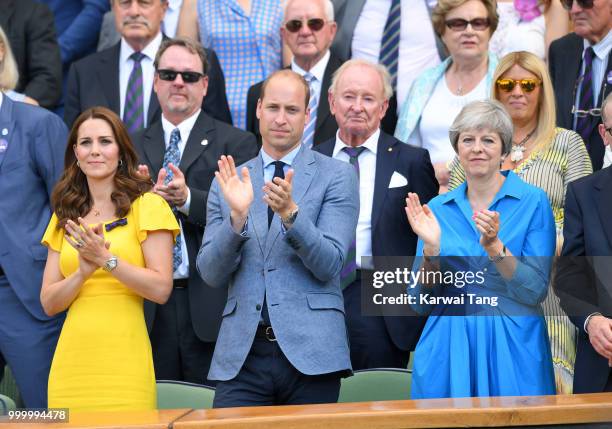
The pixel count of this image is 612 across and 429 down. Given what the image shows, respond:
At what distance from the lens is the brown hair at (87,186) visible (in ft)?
17.9

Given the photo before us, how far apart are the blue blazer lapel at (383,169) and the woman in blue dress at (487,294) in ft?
2.74

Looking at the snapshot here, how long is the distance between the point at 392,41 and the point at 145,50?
5.38ft

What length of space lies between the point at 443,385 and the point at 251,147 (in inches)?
77.8

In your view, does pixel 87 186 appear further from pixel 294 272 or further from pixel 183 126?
A: pixel 294 272

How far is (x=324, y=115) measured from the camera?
704cm

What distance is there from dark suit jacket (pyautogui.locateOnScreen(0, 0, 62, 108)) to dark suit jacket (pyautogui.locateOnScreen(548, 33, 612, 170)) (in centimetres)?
333

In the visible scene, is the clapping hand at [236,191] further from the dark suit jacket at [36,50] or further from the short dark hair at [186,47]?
the dark suit jacket at [36,50]

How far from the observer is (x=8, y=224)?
6.06 m

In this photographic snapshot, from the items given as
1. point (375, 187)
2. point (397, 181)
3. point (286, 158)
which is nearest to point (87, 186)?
point (286, 158)

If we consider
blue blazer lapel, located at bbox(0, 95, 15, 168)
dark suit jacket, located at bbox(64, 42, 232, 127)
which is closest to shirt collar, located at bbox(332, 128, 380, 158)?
dark suit jacket, located at bbox(64, 42, 232, 127)

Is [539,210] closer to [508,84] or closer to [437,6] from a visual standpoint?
[508,84]

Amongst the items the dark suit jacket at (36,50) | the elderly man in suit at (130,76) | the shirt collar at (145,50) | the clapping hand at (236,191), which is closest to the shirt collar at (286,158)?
the clapping hand at (236,191)

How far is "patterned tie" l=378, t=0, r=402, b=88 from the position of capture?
298 inches

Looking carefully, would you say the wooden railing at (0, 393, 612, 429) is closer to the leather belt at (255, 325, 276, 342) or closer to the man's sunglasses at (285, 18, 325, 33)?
the leather belt at (255, 325, 276, 342)
